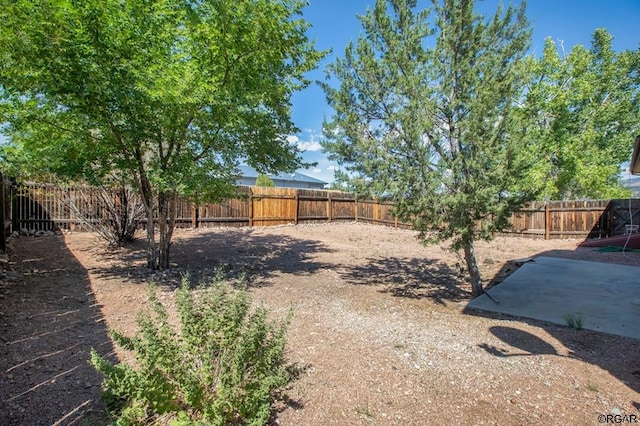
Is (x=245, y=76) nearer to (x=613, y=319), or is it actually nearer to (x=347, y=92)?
(x=347, y=92)

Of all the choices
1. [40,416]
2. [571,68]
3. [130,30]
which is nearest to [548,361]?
[40,416]

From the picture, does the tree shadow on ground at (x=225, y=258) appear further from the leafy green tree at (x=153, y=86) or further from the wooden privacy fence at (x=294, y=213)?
the wooden privacy fence at (x=294, y=213)

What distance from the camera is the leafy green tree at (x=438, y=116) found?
406 centimetres

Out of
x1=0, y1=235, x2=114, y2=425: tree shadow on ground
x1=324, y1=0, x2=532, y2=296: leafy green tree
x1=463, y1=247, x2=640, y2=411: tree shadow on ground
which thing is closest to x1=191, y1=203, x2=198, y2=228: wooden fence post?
x1=0, y1=235, x2=114, y2=425: tree shadow on ground

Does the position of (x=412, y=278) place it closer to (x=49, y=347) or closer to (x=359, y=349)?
(x=359, y=349)

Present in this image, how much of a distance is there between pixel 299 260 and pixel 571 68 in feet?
57.7

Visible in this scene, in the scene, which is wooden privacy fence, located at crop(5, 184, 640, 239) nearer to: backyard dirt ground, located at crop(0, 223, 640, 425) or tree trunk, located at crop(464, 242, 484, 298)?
backyard dirt ground, located at crop(0, 223, 640, 425)

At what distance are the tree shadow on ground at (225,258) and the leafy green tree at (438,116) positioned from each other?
256 cm

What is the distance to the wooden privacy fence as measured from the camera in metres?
9.36

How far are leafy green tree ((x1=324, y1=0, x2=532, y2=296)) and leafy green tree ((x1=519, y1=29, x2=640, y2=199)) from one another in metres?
13.2

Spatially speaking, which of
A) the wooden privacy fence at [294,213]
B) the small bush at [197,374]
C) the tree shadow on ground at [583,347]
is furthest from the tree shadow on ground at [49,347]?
the tree shadow on ground at [583,347]

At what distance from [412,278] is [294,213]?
9.63 metres

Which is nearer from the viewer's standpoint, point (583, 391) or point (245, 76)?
point (583, 391)

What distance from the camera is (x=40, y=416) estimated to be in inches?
81.7
